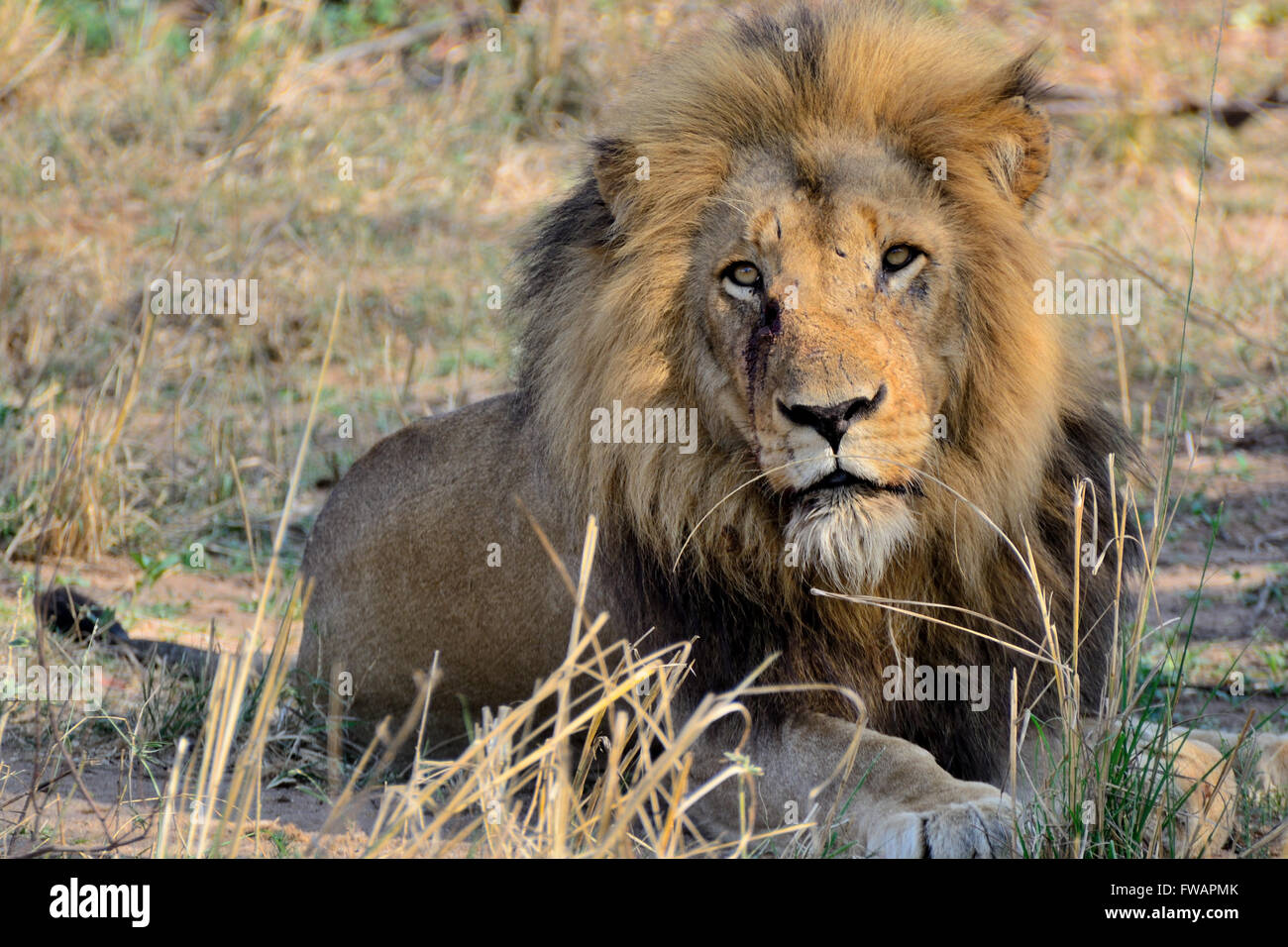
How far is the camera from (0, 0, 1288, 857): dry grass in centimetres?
341

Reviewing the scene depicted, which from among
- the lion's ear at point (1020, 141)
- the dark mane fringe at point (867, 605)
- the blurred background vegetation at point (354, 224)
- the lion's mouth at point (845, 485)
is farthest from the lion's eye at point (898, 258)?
the blurred background vegetation at point (354, 224)

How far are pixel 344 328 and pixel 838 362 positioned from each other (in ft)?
19.0

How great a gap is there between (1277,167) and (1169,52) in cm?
127

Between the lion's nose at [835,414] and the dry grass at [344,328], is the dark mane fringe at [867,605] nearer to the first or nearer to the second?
the dry grass at [344,328]

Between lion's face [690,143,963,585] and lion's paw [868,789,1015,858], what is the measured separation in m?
0.60

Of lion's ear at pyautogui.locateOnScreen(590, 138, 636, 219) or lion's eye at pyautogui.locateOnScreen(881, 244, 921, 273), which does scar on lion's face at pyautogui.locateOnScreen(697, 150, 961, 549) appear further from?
lion's ear at pyautogui.locateOnScreen(590, 138, 636, 219)

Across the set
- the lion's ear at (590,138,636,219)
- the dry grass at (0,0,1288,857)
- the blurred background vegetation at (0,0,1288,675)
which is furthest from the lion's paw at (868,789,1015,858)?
the blurred background vegetation at (0,0,1288,675)

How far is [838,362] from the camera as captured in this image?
133 inches

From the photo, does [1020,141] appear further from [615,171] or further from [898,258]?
[615,171]

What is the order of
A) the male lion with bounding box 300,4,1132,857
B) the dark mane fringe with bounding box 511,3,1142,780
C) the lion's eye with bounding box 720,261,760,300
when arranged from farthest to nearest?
1. the dark mane fringe with bounding box 511,3,1142,780
2. the lion's eye with bounding box 720,261,760,300
3. the male lion with bounding box 300,4,1132,857

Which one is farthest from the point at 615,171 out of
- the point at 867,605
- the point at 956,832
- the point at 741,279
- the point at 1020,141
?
the point at 956,832

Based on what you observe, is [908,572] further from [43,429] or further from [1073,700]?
[43,429]

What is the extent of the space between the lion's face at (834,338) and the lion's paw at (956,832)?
0.60m
